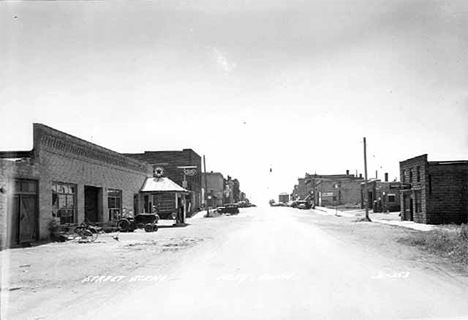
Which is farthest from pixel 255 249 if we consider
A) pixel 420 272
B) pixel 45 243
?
pixel 45 243

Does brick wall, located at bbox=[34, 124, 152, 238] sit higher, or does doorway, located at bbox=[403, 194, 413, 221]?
brick wall, located at bbox=[34, 124, 152, 238]

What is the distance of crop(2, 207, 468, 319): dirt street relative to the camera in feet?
27.3

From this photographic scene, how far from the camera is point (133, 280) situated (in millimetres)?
11906

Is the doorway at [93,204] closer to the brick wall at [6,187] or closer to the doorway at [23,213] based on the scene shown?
the doorway at [23,213]

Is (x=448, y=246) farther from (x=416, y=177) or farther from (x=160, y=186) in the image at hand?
(x=160, y=186)

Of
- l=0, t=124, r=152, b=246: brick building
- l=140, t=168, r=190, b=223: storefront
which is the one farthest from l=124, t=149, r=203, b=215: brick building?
l=0, t=124, r=152, b=246: brick building

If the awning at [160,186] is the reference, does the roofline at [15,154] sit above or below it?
above

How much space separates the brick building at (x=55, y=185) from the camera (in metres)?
20.6

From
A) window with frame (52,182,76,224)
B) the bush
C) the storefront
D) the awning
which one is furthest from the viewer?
the awning

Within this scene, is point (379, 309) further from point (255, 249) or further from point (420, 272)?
point (255, 249)

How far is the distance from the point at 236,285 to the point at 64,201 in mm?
17963

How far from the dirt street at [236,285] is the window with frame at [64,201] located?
681 cm

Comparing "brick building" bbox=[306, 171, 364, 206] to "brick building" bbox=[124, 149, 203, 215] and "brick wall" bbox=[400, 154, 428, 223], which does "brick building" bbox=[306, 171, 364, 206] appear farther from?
"brick wall" bbox=[400, 154, 428, 223]

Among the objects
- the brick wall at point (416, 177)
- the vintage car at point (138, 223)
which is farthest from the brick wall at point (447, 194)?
the vintage car at point (138, 223)
